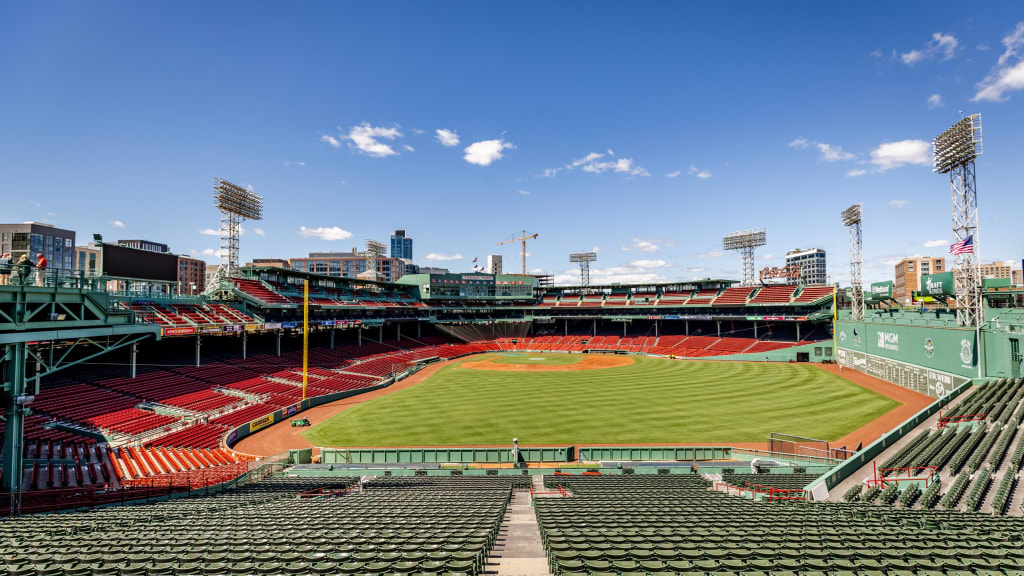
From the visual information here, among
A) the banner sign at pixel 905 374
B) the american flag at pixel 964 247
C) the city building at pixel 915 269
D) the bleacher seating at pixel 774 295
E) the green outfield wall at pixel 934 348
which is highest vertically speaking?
the city building at pixel 915 269

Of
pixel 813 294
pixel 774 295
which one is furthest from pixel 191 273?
pixel 813 294

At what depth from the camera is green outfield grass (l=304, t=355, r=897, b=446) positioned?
98.6 feet

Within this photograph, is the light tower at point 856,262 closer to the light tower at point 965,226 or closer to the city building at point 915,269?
the light tower at point 965,226

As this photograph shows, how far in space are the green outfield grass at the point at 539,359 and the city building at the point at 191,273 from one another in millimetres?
150153

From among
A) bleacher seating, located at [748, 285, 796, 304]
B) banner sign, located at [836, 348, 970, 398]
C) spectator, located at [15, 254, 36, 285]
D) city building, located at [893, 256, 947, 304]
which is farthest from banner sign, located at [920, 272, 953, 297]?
city building, located at [893, 256, 947, 304]

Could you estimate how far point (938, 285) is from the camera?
148 feet

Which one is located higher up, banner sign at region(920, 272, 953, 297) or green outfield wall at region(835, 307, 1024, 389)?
banner sign at region(920, 272, 953, 297)

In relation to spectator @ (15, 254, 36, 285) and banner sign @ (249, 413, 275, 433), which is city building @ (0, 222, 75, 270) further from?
spectator @ (15, 254, 36, 285)

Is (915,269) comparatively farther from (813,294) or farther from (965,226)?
(965,226)

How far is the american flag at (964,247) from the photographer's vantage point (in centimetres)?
3544

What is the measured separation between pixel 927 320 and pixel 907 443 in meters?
27.0

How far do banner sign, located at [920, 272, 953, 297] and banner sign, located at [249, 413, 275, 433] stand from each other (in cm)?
6179

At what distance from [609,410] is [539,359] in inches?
1291

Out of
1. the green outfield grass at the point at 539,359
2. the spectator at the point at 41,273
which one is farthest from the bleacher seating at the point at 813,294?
the spectator at the point at 41,273
